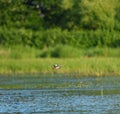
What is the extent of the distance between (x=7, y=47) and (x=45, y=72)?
11.3 meters

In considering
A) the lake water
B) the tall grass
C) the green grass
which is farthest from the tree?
the lake water

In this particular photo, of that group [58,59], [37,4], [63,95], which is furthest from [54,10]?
[63,95]

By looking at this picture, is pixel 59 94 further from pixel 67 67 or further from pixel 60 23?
pixel 60 23

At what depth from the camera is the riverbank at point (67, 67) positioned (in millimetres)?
32062

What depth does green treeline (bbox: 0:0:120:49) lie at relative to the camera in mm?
45344

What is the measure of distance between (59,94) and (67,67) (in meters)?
7.47

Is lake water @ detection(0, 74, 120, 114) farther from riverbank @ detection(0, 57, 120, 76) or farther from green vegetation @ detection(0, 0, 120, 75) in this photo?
green vegetation @ detection(0, 0, 120, 75)

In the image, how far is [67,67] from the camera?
108 feet

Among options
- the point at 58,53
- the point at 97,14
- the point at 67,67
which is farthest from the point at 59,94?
the point at 97,14

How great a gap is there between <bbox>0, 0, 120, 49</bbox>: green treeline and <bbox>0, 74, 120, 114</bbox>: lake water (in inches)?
507

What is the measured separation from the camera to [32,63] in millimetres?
33781

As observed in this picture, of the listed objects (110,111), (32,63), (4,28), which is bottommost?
(110,111)

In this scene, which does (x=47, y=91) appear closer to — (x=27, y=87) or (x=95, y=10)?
(x=27, y=87)

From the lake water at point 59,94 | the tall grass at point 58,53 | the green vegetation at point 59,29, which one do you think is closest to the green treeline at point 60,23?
the green vegetation at point 59,29
